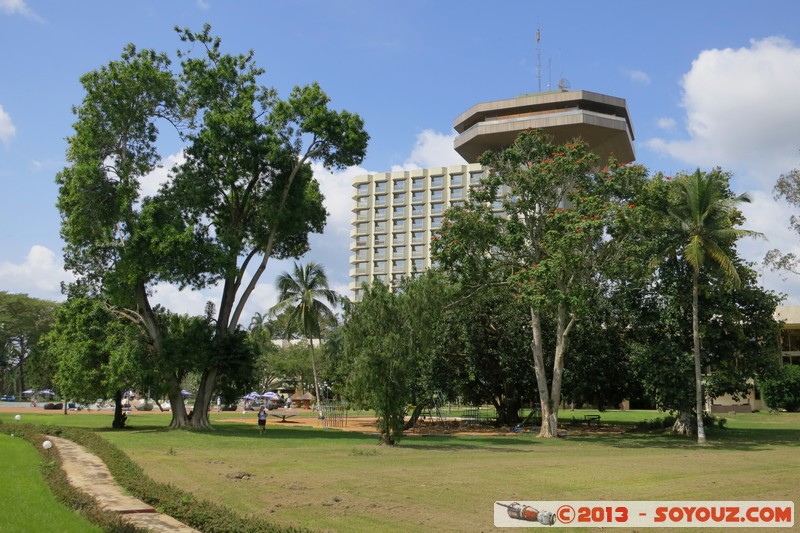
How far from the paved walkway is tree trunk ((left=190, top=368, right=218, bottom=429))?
13.9 m

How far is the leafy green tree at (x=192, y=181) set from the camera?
104 feet

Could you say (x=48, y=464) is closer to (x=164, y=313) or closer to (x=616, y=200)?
(x=164, y=313)

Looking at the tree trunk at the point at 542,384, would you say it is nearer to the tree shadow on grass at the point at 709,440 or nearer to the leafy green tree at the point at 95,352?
the tree shadow on grass at the point at 709,440

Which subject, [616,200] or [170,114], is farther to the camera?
[170,114]

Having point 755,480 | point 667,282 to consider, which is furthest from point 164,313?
point 755,480

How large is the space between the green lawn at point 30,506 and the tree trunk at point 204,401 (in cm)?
1729

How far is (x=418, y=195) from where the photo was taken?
128750 millimetres

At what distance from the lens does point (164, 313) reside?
121 feet

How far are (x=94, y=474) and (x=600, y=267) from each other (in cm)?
2257

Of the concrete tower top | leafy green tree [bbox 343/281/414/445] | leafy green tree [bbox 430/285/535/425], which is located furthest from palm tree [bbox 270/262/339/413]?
the concrete tower top

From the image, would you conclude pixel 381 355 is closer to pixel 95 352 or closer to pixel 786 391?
pixel 95 352

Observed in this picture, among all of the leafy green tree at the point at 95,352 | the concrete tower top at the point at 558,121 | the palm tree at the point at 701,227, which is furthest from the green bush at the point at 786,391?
the leafy green tree at the point at 95,352

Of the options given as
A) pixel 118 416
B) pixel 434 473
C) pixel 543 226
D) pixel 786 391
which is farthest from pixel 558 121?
pixel 434 473

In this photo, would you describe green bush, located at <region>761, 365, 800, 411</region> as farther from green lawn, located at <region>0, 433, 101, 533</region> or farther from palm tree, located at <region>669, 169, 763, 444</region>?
green lawn, located at <region>0, 433, 101, 533</region>
